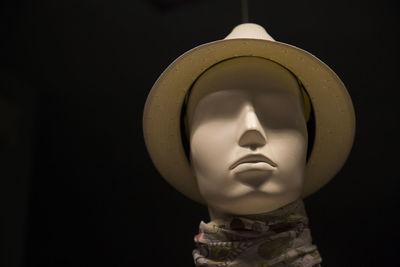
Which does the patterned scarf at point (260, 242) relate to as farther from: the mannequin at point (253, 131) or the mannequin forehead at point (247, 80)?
the mannequin forehead at point (247, 80)

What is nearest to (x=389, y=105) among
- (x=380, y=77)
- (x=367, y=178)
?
(x=380, y=77)

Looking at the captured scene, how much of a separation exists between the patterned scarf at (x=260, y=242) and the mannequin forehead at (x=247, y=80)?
34 centimetres

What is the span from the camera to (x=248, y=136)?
1139mm

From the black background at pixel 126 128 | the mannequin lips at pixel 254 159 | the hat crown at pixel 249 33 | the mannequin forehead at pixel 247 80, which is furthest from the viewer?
the black background at pixel 126 128

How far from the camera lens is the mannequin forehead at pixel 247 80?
1239mm

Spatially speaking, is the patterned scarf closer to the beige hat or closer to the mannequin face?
the mannequin face

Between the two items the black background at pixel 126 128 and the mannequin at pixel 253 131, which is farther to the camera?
the black background at pixel 126 128

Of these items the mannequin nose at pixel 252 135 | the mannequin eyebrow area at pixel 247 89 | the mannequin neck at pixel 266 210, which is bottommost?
the mannequin neck at pixel 266 210

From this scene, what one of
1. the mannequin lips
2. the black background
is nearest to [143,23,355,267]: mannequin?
the mannequin lips

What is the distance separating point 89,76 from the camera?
6.43ft

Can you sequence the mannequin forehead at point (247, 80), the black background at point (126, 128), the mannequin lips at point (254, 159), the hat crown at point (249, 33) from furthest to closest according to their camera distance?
the black background at point (126, 128)
the hat crown at point (249, 33)
the mannequin forehead at point (247, 80)
the mannequin lips at point (254, 159)

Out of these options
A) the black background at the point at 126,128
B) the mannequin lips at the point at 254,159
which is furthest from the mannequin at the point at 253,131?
the black background at the point at 126,128

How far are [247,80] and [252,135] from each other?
192mm

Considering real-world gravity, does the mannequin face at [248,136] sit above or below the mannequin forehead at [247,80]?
below
